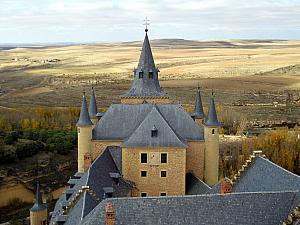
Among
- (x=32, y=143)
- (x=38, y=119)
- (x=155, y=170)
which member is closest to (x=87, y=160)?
(x=155, y=170)

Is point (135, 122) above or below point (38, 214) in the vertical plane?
above

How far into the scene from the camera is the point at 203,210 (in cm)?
2448

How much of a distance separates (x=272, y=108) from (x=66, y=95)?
6717 cm

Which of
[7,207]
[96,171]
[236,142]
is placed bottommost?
[7,207]

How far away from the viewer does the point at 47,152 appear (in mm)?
82188

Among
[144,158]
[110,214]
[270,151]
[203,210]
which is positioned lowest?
[270,151]

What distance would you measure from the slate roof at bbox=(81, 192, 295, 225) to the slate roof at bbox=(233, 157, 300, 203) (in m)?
2.32

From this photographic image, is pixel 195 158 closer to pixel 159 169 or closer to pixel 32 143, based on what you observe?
pixel 159 169

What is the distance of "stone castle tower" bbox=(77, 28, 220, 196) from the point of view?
39.9 meters

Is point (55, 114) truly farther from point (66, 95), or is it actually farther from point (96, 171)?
point (96, 171)

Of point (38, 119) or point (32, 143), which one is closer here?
point (32, 143)

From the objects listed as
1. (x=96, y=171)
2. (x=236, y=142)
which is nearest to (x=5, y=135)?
(x=236, y=142)

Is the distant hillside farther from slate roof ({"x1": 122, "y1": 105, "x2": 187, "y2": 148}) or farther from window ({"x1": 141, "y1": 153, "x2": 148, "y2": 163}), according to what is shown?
window ({"x1": 141, "y1": 153, "x2": 148, "y2": 163})

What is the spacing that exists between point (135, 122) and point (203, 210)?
20.3 m
